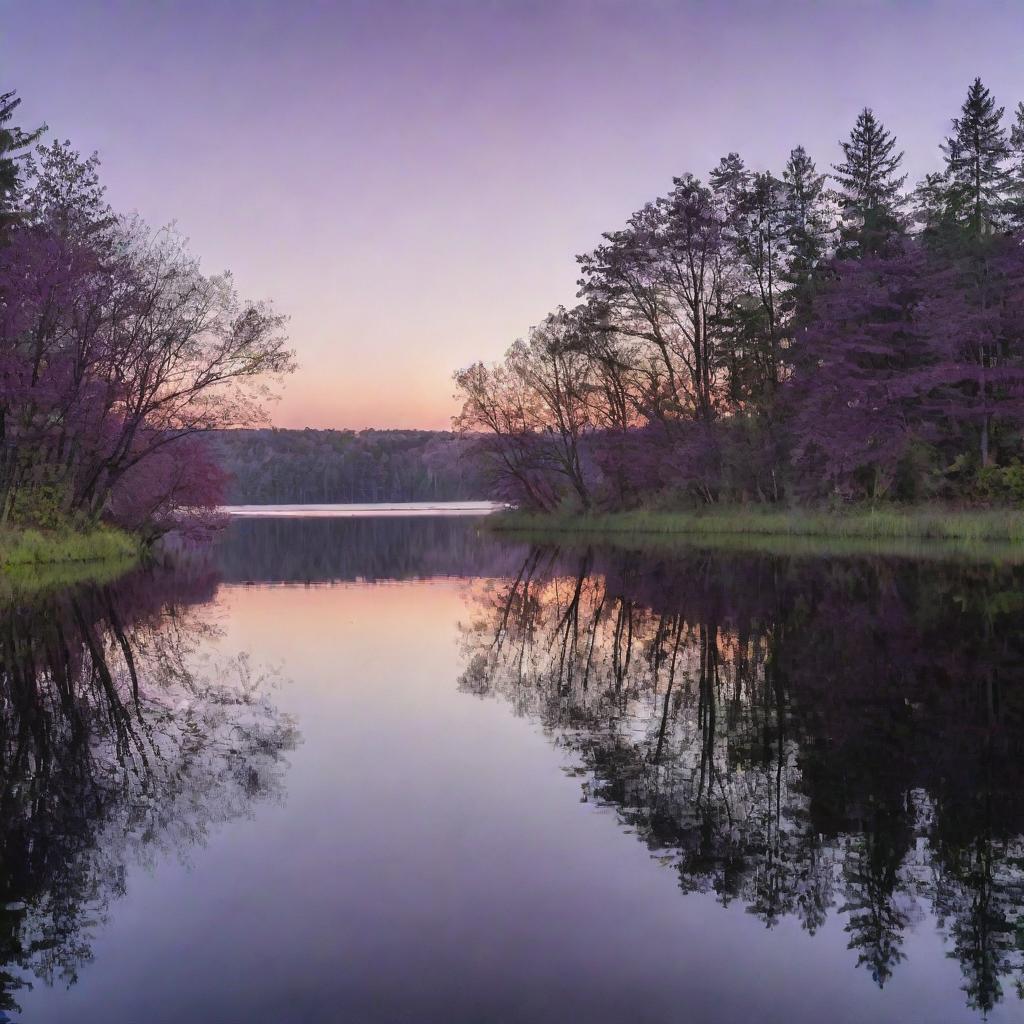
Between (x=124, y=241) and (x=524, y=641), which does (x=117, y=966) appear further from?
(x=124, y=241)

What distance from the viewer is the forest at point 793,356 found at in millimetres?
38750

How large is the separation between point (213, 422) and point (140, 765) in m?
25.8

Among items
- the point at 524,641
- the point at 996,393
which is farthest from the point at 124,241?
the point at 996,393

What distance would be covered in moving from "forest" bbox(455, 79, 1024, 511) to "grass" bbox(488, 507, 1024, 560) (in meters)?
1.72

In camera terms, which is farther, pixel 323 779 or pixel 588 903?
pixel 323 779

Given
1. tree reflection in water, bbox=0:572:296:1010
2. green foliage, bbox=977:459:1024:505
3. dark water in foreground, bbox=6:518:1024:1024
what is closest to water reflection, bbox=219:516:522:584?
tree reflection in water, bbox=0:572:296:1010

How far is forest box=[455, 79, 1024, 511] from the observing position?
38750 mm

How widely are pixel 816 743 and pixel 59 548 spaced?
27.2m

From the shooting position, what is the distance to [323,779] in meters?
7.91

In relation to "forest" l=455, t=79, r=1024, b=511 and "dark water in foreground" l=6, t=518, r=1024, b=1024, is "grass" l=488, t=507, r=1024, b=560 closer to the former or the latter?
"forest" l=455, t=79, r=1024, b=511

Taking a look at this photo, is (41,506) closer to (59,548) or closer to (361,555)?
(59,548)

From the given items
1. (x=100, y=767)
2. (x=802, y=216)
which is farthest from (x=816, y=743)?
(x=802, y=216)

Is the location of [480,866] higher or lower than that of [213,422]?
lower

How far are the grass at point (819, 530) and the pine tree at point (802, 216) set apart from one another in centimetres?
1381
